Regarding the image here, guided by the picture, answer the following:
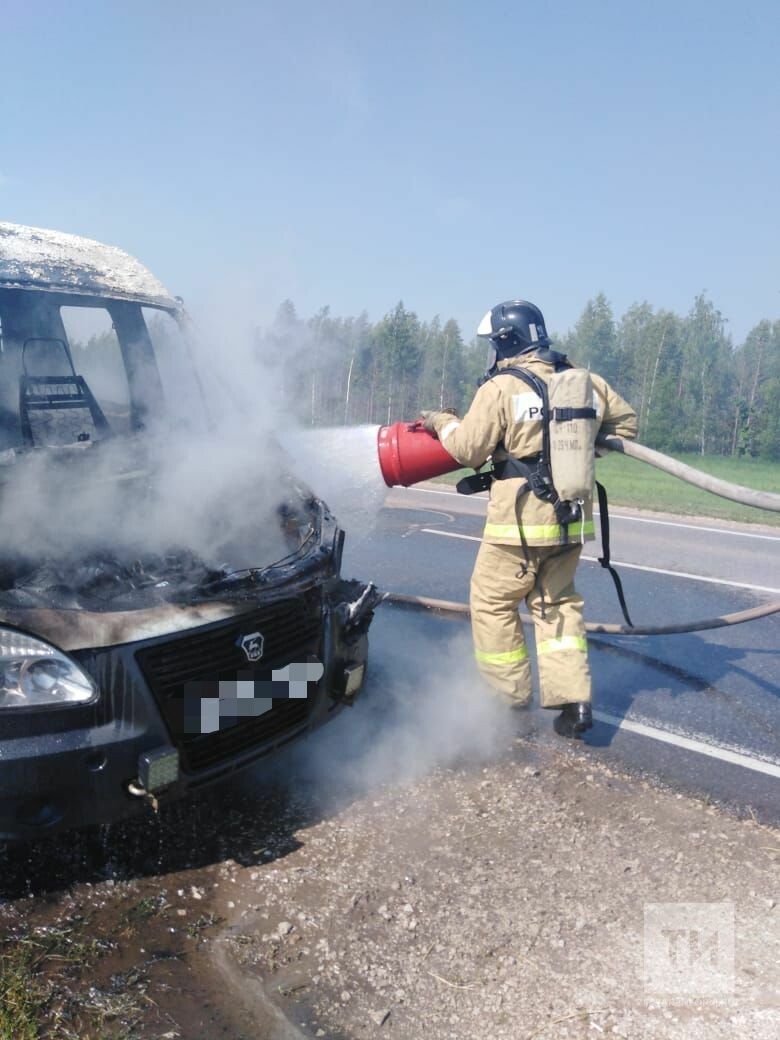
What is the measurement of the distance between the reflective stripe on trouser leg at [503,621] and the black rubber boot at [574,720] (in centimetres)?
23

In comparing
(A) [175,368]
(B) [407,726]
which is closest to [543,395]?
(B) [407,726]

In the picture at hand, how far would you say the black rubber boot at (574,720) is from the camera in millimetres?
4035

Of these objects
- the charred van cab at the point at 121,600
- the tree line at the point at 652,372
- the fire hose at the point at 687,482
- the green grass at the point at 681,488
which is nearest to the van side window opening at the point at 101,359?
the charred van cab at the point at 121,600

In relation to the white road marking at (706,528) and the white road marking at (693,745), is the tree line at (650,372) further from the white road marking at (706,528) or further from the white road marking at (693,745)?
the white road marking at (693,745)

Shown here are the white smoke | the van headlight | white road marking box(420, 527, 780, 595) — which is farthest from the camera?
white road marking box(420, 527, 780, 595)

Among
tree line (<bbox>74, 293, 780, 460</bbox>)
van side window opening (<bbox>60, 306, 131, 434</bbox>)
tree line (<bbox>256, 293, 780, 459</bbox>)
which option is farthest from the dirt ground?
tree line (<bbox>256, 293, 780, 459</bbox>)

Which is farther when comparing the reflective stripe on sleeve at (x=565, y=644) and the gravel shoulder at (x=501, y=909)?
the reflective stripe on sleeve at (x=565, y=644)

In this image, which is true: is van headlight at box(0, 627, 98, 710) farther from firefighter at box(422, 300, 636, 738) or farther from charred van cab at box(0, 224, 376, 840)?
firefighter at box(422, 300, 636, 738)

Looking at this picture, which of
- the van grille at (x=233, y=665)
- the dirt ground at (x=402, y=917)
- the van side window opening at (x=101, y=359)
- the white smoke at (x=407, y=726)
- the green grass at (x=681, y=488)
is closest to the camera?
the dirt ground at (x=402, y=917)

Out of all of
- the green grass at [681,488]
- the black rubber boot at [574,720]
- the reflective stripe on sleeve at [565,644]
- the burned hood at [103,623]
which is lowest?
the green grass at [681,488]

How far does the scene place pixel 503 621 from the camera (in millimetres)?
4262

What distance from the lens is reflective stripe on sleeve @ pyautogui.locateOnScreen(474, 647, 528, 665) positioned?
14.0 ft

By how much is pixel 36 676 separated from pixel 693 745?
319 centimetres

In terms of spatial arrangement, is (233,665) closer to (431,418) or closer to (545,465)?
(545,465)
